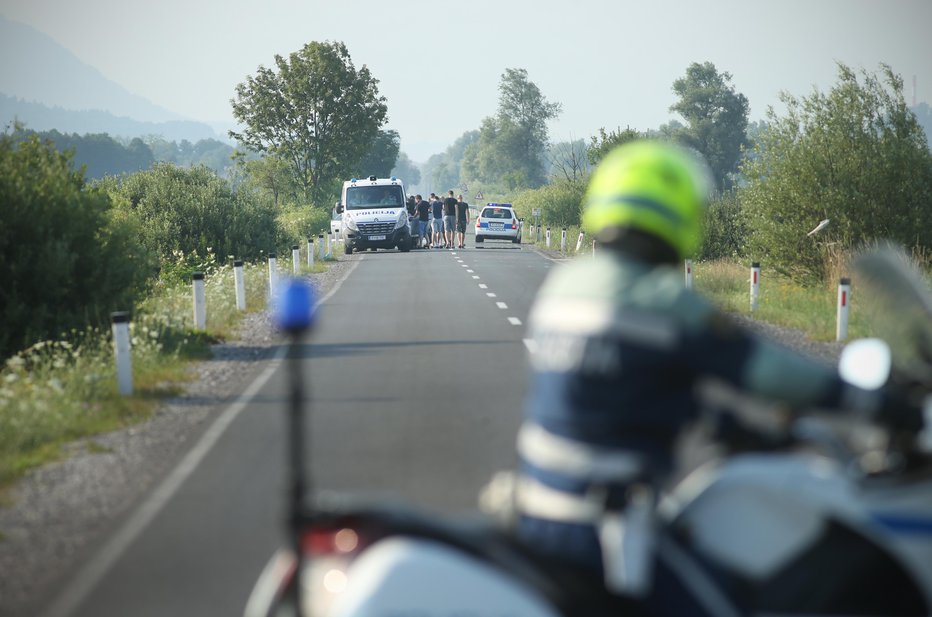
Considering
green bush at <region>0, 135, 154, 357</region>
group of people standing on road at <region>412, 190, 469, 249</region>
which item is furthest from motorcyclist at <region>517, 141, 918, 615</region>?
group of people standing on road at <region>412, 190, 469, 249</region>

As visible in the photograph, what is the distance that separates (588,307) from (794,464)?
76 centimetres

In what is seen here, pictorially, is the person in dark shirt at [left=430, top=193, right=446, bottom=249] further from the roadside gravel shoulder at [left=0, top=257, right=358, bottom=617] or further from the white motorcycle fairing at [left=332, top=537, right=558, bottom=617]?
the white motorcycle fairing at [left=332, top=537, right=558, bottom=617]

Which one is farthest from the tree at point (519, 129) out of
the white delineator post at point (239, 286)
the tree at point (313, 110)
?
the white delineator post at point (239, 286)

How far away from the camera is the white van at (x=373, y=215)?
45281mm

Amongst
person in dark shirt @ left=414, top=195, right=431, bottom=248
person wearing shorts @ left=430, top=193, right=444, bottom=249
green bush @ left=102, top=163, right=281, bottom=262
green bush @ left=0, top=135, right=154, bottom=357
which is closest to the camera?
green bush @ left=0, top=135, right=154, bottom=357

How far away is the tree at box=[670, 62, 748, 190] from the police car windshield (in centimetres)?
10309

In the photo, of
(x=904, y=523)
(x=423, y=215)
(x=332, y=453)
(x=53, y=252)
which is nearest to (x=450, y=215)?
(x=423, y=215)

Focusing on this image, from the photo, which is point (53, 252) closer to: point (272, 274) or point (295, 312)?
point (272, 274)

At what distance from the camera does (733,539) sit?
320 cm

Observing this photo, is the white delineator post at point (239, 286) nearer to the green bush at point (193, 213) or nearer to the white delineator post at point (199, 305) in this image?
the white delineator post at point (199, 305)

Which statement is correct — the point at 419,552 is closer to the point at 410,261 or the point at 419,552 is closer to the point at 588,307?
the point at 588,307

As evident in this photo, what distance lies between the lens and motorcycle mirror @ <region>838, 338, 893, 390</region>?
365cm

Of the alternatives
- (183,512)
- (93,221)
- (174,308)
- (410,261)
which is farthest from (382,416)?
(410,261)

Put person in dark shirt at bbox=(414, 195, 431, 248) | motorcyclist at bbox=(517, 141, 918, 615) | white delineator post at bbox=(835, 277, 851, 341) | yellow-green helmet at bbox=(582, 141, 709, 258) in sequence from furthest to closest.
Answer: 1. person in dark shirt at bbox=(414, 195, 431, 248)
2. white delineator post at bbox=(835, 277, 851, 341)
3. yellow-green helmet at bbox=(582, 141, 709, 258)
4. motorcyclist at bbox=(517, 141, 918, 615)
